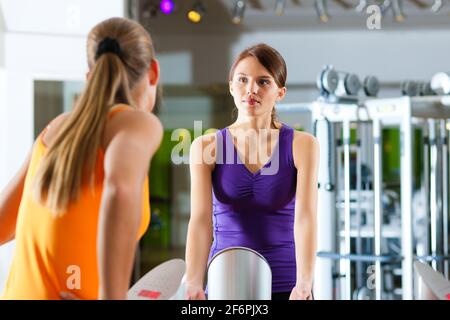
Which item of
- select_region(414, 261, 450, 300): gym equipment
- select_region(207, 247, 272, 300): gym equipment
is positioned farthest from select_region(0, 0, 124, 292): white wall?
select_region(414, 261, 450, 300): gym equipment

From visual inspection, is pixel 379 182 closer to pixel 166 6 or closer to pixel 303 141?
pixel 166 6

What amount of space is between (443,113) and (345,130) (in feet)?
1.30

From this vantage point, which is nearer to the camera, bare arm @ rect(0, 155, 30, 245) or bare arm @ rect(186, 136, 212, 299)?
bare arm @ rect(0, 155, 30, 245)

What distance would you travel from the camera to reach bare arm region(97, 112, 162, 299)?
78cm

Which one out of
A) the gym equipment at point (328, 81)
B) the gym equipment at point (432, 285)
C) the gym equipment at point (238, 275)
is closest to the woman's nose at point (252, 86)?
the gym equipment at point (238, 275)

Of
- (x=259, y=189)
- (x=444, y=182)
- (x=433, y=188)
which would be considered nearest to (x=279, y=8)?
(x=259, y=189)

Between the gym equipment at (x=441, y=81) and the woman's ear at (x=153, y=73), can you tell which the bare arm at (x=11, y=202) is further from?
the gym equipment at (x=441, y=81)

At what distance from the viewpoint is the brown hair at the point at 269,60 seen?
1.06m

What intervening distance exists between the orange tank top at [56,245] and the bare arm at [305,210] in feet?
0.84

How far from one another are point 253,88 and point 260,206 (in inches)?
6.9

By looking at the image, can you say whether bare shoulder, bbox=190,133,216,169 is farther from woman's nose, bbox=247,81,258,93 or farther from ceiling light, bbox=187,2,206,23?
ceiling light, bbox=187,2,206,23

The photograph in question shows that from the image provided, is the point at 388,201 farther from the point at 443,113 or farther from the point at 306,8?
the point at 306,8

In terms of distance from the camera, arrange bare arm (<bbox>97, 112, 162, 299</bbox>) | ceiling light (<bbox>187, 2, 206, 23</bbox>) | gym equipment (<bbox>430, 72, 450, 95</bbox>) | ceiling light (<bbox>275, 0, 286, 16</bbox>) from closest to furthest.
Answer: bare arm (<bbox>97, 112, 162, 299</bbox>) < ceiling light (<bbox>275, 0, 286, 16</bbox>) < ceiling light (<bbox>187, 2, 206, 23</bbox>) < gym equipment (<bbox>430, 72, 450, 95</bbox>)

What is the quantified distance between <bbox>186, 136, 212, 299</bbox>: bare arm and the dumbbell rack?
4.31ft
